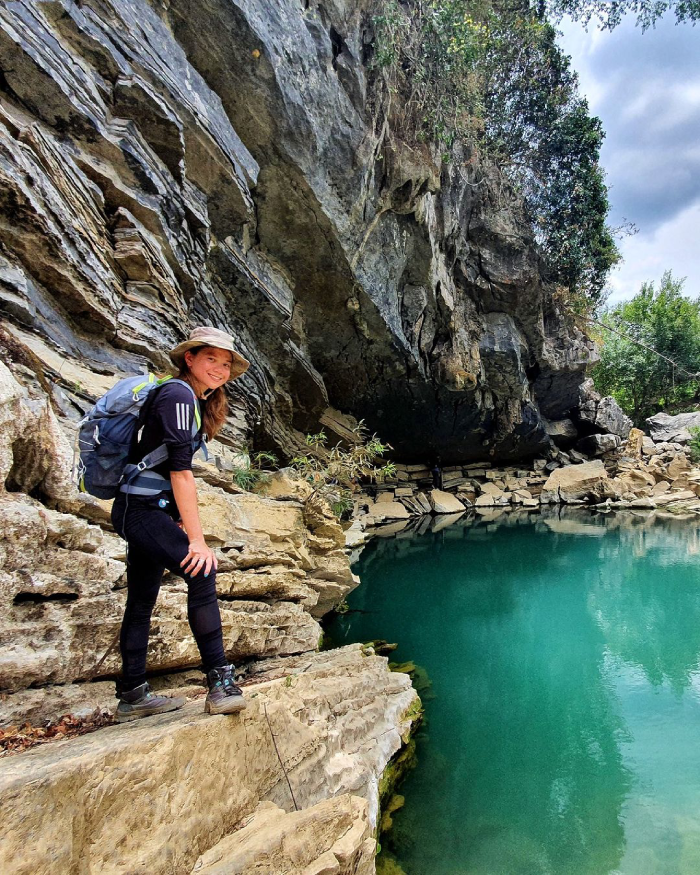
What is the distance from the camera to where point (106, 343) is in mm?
5539

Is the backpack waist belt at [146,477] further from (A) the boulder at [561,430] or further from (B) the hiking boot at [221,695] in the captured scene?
(A) the boulder at [561,430]

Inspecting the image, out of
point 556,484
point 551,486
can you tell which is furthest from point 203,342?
point 556,484

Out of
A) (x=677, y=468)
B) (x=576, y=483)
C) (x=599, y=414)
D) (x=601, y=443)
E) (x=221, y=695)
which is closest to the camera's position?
(x=221, y=695)

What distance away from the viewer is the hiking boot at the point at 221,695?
1.86 metres

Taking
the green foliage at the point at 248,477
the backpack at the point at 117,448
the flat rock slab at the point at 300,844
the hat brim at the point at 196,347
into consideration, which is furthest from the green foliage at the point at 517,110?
the flat rock slab at the point at 300,844

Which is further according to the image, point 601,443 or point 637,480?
point 601,443

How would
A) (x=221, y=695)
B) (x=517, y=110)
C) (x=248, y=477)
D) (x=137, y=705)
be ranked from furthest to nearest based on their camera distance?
(x=517, y=110), (x=248, y=477), (x=137, y=705), (x=221, y=695)

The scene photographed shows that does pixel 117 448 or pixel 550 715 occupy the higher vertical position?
pixel 117 448

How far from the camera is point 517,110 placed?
1619cm

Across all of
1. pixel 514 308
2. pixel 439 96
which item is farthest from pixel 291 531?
pixel 514 308

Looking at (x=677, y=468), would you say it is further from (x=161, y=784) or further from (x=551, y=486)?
(x=161, y=784)

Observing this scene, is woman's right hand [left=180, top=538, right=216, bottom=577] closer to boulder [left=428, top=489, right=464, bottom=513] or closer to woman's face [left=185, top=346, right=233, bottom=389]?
woman's face [left=185, top=346, right=233, bottom=389]

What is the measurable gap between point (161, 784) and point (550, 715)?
5273 mm

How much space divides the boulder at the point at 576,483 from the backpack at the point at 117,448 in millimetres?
23108
